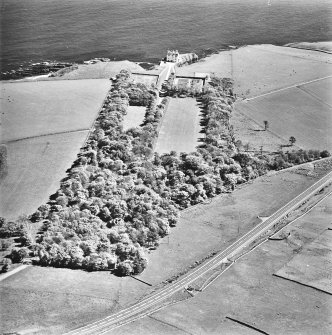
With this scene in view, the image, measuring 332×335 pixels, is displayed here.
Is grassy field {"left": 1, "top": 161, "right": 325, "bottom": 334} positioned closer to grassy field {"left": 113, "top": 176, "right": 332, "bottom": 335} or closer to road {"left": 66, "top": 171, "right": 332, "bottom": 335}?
grassy field {"left": 113, "top": 176, "right": 332, "bottom": 335}

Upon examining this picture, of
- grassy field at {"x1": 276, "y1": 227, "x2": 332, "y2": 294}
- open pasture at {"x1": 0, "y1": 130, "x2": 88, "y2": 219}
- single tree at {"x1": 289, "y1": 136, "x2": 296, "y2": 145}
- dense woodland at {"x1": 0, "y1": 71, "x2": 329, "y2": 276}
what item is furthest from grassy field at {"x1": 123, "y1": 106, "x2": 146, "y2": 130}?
grassy field at {"x1": 276, "y1": 227, "x2": 332, "y2": 294}

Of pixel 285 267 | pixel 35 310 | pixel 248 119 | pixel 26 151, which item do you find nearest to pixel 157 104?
pixel 248 119

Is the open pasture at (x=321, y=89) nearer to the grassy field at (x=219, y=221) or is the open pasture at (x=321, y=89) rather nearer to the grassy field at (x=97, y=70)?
the grassy field at (x=219, y=221)

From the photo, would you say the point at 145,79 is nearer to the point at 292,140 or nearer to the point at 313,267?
the point at 292,140

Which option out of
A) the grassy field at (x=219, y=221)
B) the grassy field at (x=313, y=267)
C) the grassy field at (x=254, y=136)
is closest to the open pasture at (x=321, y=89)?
the grassy field at (x=254, y=136)

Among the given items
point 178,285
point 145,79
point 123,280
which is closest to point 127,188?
point 123,280
